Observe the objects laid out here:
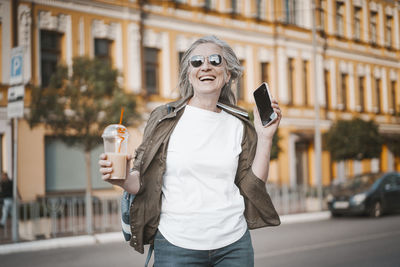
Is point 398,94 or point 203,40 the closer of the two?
point 203,40

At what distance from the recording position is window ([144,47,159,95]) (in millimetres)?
20828

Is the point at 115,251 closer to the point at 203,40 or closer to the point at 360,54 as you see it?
the point at 203,40

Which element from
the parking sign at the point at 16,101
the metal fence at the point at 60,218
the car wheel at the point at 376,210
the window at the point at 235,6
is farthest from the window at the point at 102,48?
the car wheel at the point at 376,210

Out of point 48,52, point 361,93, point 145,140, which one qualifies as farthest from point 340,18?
point 145,140

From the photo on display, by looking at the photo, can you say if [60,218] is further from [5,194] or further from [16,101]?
[16,101]

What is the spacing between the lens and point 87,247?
1031cm

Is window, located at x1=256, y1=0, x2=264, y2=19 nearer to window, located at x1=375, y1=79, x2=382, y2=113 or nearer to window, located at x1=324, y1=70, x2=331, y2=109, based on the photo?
window, located at x1=324, y1=70, x2=331, y2=109

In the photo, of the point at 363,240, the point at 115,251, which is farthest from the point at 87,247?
the point at 363,240

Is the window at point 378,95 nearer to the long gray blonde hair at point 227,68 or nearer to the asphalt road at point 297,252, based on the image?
the asphalt road at point 297,252

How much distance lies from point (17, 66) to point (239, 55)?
569 inches

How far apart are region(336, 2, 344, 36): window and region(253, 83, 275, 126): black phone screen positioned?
26.0m

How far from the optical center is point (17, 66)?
35.4 feet

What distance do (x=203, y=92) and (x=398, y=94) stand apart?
33.1 metres

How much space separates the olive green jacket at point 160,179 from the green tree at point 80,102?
10.6m
